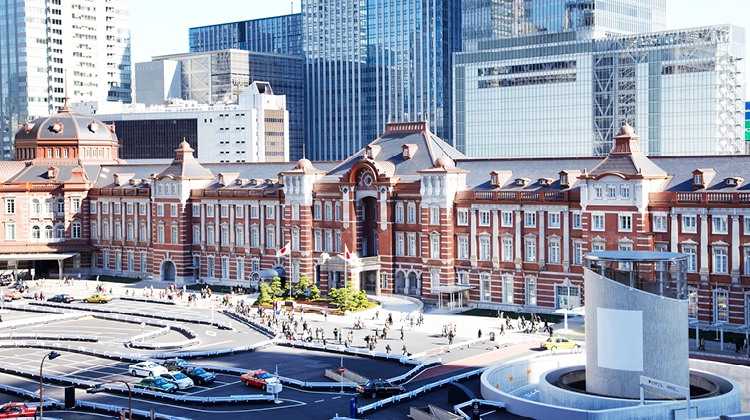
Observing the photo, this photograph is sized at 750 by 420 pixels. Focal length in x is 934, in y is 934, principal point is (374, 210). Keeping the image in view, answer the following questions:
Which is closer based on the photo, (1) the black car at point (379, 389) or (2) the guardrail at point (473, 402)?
(2) the guardrail at point (473, 402)

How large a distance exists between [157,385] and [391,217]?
43.6 metres

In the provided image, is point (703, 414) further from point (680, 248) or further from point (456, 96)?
point (456, 96)

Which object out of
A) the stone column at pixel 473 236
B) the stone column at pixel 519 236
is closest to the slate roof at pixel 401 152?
the stone column at pixel 473 236

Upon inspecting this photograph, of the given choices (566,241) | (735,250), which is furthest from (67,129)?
(735,250)

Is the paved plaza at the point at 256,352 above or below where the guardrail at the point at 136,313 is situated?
below

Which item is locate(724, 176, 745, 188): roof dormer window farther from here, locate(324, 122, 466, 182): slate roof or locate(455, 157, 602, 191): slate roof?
locate(324, 122, 466, 182): slate roof

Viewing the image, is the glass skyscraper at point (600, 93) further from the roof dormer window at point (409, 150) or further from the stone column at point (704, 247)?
the stone column at point (704, 247)

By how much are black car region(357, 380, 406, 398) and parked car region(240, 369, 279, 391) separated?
21.0 ft

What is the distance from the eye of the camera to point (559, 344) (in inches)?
3110

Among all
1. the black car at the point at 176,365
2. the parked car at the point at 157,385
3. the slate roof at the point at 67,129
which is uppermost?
the slate roof at the point at 67,129

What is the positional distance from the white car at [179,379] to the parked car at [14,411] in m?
10.2

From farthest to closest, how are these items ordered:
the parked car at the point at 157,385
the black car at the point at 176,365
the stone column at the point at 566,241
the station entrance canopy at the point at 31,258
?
the station entrance canopy at the point at 31,258, the stone column at the point at 566,241, the black car at the point at 176,365, the parked car at the point at 157,385

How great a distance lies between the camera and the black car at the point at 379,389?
2549 inches

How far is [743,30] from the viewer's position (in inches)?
6900
